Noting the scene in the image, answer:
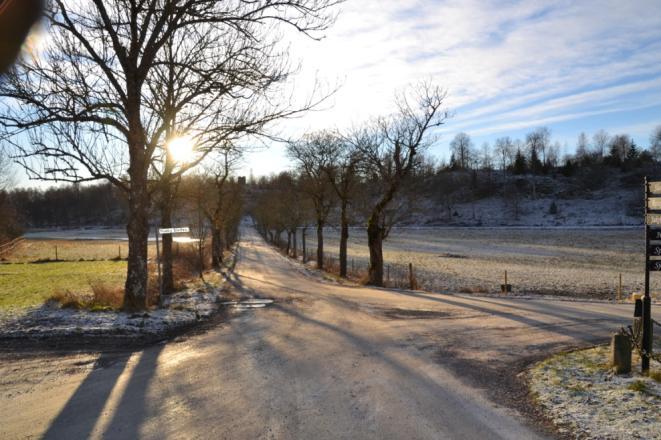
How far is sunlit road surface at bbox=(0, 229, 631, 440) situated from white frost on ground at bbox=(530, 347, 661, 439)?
0.51 metres

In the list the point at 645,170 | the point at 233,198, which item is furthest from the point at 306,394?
the point at 645,170

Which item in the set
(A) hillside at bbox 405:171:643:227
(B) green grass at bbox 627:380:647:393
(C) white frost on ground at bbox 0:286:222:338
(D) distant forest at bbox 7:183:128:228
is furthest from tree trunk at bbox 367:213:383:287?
(D) distant forest at bbox 7:183:128:228

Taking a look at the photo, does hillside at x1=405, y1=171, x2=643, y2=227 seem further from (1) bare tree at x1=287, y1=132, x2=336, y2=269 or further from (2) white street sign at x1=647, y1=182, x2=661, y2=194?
(2) white street sign at x1=647, y1=182, x2=661, y2=194

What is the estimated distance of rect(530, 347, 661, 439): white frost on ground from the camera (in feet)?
16.3

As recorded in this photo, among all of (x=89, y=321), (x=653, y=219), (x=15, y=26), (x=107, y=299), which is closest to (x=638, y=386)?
(x=653, y=219)

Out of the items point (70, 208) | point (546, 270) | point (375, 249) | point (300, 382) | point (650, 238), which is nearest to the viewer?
point (300, 382)

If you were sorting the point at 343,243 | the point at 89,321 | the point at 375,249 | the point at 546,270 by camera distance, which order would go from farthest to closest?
1. the point at 546,270
2. the point at 343,243
3. the point at 375,249
4. the point at 89,321

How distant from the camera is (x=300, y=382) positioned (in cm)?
662

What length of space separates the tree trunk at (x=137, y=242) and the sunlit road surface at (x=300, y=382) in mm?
2429

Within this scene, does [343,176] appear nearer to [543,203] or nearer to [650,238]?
[650,238]

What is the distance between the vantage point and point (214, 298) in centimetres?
1472

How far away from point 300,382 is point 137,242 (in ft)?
21.3

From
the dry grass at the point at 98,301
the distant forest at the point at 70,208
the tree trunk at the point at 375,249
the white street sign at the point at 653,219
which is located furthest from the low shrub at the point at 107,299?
the distant forest at the point at 70,208

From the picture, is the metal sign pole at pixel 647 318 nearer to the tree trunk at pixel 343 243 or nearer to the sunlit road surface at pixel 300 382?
the sunlit road surface at pixel 300 382
